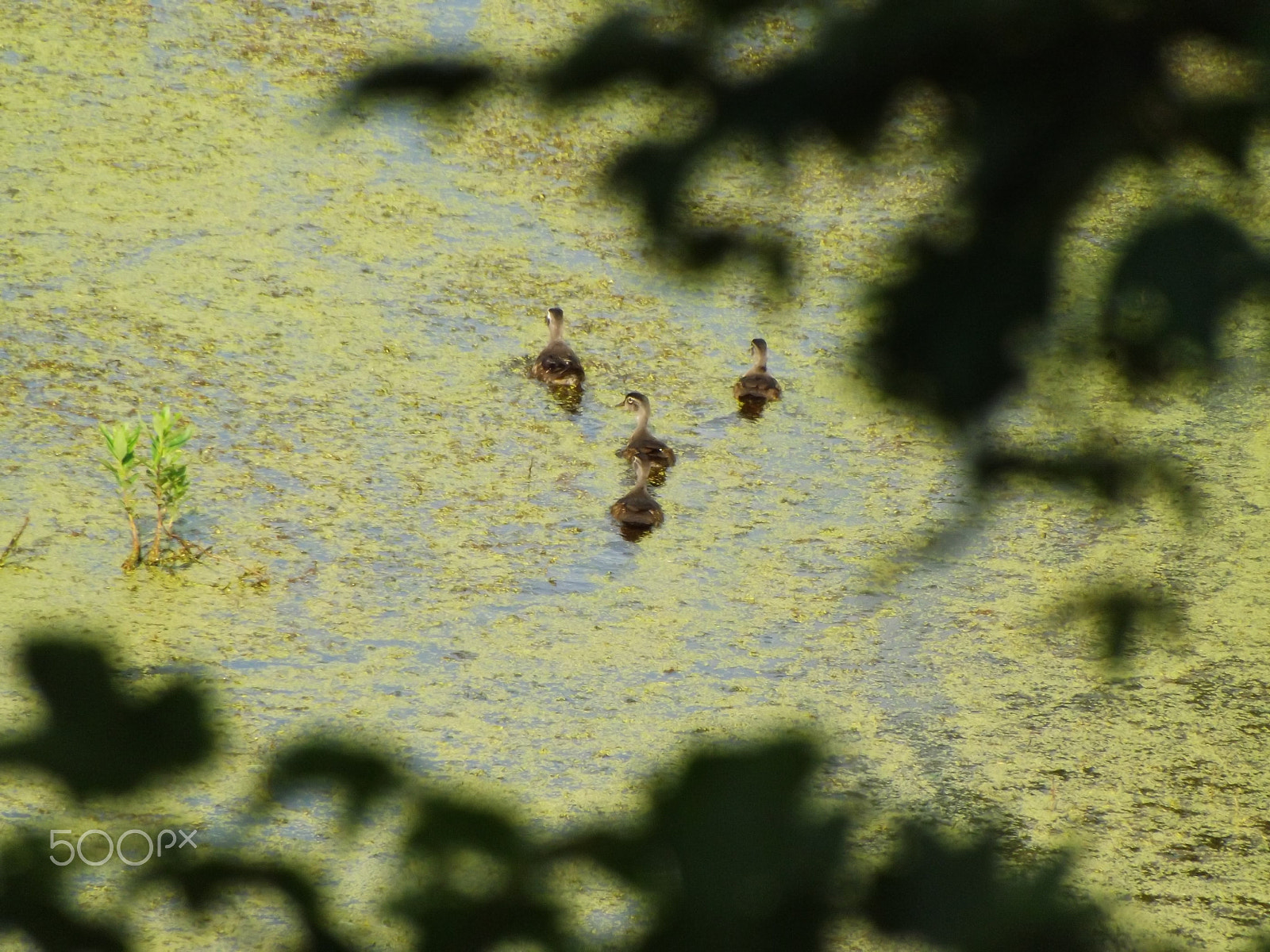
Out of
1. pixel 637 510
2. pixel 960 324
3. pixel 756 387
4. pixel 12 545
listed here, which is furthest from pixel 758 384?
pixel 960 324

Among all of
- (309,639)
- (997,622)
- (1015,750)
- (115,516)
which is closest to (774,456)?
(997,622)

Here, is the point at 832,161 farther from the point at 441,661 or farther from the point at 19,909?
the point at 441,661

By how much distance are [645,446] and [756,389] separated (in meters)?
0.45

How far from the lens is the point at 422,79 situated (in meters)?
0.70

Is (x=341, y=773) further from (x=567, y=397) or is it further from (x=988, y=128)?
(x=567, y=397)

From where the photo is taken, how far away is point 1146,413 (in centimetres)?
389

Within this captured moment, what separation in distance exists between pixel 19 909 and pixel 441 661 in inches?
76.1

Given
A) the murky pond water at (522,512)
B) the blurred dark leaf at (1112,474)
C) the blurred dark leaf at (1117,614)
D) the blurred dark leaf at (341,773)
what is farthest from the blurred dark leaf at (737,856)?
the murky pond water at (522,512)

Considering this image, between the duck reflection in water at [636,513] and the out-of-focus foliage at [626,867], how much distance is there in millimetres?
2350

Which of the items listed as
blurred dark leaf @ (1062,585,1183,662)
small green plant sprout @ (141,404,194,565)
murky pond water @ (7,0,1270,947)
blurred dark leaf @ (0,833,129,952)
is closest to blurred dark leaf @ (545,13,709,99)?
blurred dark leaf @ (0,833,129,952)

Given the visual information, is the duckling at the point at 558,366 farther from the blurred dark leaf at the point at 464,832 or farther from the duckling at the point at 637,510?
the blurred dark leaf at the point at 464,832

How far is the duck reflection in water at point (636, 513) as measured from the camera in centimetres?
309

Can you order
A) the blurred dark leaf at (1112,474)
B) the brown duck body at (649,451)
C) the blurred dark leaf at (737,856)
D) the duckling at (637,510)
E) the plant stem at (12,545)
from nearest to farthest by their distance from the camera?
the blurred dark leaf at (737,856) → the blurred dark leaf at (1112,474) → the plant stem at (12,545) → the duckling at (637,510) → the brown duck body at (649,451)

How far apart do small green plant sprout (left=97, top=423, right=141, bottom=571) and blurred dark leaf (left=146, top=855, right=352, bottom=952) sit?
2082 millimetres
